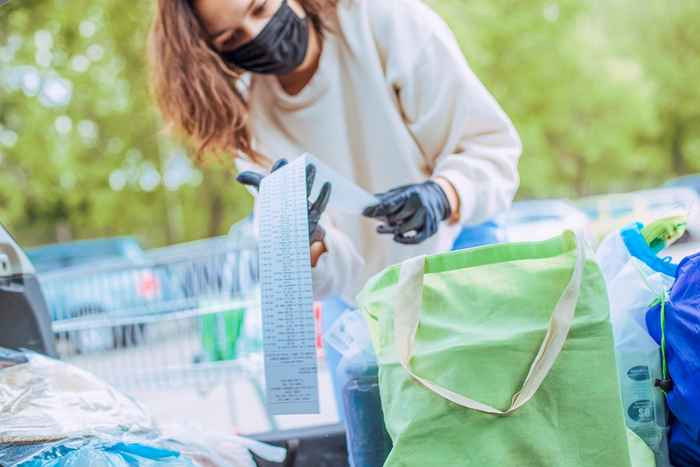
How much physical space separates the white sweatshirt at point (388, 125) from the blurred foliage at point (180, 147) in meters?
4.94

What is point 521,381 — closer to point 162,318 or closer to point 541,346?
point 541,346

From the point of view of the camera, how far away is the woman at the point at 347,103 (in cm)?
162

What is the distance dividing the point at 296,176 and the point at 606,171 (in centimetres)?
1391

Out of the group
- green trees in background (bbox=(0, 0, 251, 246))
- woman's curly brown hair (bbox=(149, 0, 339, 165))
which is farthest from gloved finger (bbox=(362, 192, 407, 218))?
green trees in background (bbox=(0, 0, 251, 246))

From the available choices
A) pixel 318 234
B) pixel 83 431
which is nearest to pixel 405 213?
pixel 318 234

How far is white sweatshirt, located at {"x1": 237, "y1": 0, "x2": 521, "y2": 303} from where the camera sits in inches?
63.9

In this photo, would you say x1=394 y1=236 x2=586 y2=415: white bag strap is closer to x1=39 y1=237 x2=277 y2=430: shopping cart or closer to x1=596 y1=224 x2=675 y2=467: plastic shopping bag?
x1=596 y1=224 x2=675 y2=467: plastic shopping bag

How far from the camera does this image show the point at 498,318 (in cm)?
93

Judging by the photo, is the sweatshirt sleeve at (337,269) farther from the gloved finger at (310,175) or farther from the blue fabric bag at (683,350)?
the blue fabric bag at (683,350)

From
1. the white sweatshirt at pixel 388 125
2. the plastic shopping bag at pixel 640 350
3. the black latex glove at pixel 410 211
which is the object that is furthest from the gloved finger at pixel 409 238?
the plastic shopping bag at pixel 640 350

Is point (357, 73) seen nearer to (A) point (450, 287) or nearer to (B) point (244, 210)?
(A) point (450, 287)

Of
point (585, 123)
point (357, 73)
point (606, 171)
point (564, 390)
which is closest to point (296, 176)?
point (564, 390)

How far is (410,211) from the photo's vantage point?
55.7 inches

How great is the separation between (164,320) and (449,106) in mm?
2157
